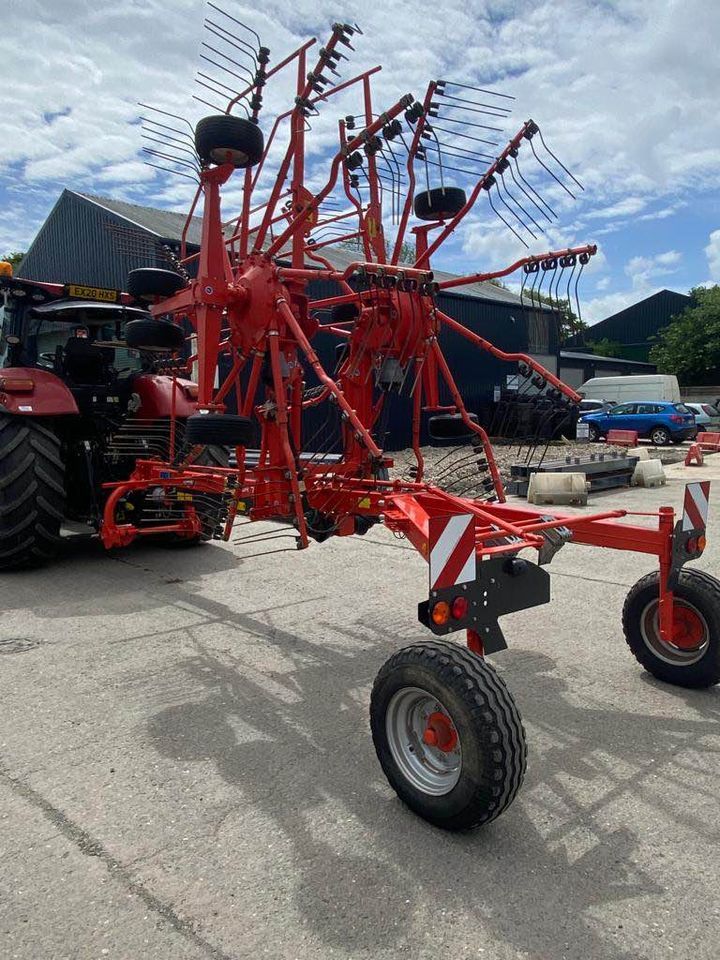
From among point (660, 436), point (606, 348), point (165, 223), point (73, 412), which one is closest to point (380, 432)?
point (73, 412)

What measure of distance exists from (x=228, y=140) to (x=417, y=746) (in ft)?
10.9

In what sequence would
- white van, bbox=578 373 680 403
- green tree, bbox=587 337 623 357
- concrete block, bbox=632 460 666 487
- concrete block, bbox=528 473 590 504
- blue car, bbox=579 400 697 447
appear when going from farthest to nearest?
green tree, bbox=587 337 623 357, white van, bbox=578 373 680 403, blue car, bbox=579 400 697 447, concrete block, bbox=632 460 666 487, concrete block, bbox=528 473 590 504

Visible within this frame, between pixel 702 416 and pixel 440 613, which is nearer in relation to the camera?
pixel 440 613

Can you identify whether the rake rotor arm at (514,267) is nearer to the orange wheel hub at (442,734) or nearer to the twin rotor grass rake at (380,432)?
the twin rotor grass rake at (380,432)

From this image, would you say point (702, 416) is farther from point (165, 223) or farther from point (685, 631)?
point (685, 631)

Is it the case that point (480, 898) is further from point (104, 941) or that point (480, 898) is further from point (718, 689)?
point (718, 689)

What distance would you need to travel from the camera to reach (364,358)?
15.0 ft

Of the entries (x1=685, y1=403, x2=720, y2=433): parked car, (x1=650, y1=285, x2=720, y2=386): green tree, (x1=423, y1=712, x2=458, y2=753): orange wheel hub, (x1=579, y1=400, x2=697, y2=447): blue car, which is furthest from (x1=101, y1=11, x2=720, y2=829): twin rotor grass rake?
(x1=650, y1=285, x2=720, y2=386): green tree

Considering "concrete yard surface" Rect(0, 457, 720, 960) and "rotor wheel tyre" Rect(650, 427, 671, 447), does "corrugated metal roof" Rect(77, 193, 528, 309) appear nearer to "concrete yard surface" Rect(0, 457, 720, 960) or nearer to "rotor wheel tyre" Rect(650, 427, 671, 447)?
"rotor wheel tyre" Rect(650, 427, 671, 447)

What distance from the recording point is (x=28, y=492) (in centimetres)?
626

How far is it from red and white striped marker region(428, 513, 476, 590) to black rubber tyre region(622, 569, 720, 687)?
5.23 ft

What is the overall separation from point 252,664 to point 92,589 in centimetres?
226

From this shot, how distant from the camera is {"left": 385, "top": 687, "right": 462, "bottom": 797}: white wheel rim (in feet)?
9.30

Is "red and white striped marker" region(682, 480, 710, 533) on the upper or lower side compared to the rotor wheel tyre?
upper
